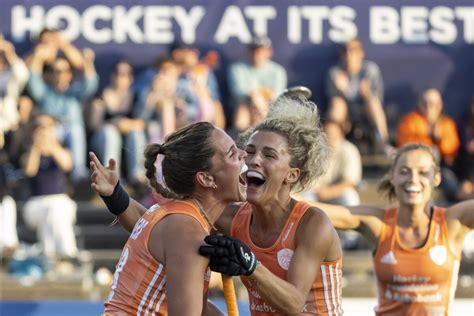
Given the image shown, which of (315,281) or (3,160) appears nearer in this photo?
(315,281)

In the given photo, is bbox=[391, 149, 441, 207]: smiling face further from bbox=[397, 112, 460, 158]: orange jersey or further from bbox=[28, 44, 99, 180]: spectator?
bbox=[28, 44, 99, 180]: spectator

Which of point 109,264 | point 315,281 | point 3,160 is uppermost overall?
point 3,160

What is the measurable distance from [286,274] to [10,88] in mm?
6560

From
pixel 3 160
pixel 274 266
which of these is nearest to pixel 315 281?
pixel 274 266

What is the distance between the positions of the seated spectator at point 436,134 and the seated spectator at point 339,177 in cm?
59

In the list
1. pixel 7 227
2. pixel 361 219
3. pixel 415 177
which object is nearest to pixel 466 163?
pixel 7 227

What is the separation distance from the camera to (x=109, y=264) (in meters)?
10.1

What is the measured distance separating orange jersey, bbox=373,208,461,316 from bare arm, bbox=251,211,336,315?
1.47 metres

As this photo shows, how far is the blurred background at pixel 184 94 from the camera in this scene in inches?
389

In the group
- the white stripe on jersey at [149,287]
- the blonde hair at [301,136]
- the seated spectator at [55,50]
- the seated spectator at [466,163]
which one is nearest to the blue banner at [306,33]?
the seated spectator at [55,50]

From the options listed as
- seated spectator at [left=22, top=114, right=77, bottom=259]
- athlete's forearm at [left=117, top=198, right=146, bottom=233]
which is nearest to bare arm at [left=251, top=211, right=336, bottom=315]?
athlete's forearm at [left=117, top=198, right=146, bottom=233]

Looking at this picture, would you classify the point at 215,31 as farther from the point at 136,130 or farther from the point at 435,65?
the point at 435,65

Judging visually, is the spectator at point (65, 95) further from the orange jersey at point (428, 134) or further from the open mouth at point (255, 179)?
the open mouth at point (255, 179)

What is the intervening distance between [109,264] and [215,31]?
2.63 m
